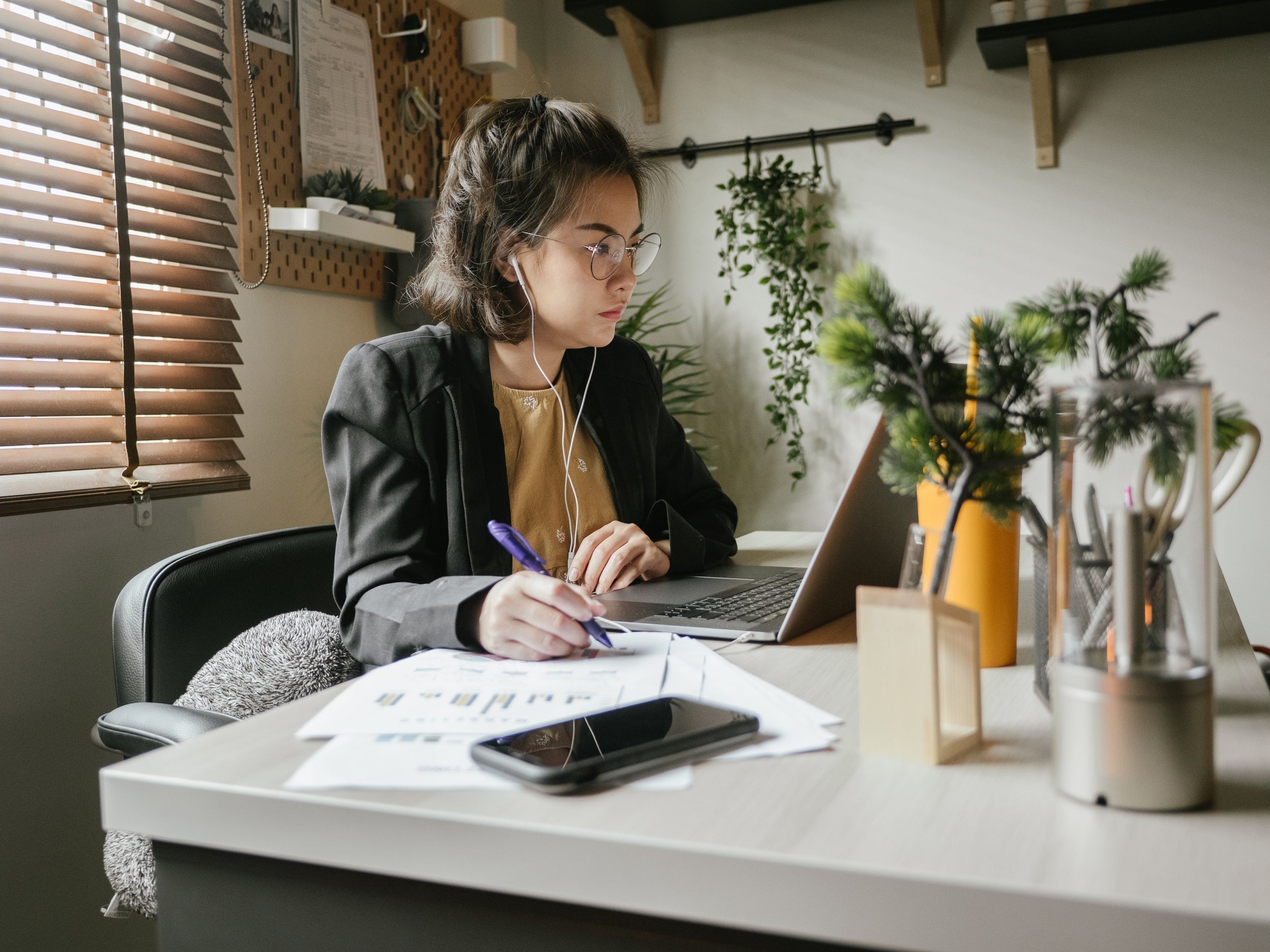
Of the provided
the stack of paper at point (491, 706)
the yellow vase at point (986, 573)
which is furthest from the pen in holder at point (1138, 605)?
the yellow vase at point (986, 573)

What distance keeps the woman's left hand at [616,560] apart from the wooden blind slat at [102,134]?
1.11 metres

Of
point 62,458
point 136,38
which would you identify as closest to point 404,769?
point 62,458

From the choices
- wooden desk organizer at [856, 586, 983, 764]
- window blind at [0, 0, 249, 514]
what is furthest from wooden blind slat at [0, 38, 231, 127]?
wooden desk organizer at [856, 586, 983, 764]

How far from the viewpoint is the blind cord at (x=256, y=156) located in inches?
77.3

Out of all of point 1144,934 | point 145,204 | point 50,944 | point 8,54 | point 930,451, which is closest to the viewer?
point 1144,934

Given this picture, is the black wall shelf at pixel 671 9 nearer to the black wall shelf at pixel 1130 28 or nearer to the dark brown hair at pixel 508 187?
the black wall shelf at pixel 1130 28

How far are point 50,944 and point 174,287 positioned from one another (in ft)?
3.65

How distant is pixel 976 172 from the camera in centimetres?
286

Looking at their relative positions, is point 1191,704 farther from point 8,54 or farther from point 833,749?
point 8,54

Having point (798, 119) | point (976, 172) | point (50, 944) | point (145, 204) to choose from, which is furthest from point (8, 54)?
point (976, 172)

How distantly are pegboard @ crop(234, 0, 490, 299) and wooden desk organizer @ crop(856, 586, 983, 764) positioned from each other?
174cm

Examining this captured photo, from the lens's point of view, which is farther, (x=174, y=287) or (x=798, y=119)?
(x=798, y=119)

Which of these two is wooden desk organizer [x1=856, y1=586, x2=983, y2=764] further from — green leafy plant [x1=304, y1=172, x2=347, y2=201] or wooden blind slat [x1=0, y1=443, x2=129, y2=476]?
green leafy plant [x1=304, y1=172, x2=347, y2=201]

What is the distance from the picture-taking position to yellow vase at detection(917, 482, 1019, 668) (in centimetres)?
78
